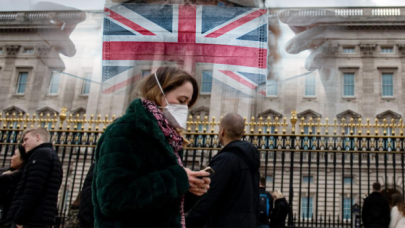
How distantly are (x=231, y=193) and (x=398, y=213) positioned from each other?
5.03 meters

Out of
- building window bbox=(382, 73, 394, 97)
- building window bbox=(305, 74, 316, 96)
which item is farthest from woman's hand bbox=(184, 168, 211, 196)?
building window bbox=(382, 73, 394, 97)

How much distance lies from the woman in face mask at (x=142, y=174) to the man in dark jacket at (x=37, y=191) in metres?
2.82

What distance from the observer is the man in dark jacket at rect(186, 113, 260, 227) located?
3.61 m

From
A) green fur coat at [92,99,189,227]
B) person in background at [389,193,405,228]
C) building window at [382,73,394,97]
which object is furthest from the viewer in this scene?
building window at [382,73,394,97]

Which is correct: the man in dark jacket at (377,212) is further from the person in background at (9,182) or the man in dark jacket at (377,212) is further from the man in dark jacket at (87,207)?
the person in background at (9,182)

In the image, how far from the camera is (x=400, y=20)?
20.8 meters

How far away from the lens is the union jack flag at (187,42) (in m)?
3.72

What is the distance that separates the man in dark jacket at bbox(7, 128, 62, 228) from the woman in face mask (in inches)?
111

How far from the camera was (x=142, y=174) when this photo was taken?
215 centimetres

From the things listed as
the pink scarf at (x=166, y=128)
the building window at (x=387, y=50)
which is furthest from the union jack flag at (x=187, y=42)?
the building window at (x=387, y=50)

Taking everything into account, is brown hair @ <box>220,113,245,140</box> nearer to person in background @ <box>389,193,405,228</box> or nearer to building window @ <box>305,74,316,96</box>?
person in background @ <box>389,193,405,228</box>

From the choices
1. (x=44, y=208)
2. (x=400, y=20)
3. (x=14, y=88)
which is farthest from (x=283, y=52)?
(x=14, y=88)

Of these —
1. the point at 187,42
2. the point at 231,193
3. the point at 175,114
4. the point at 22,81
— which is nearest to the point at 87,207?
the point at 231,193

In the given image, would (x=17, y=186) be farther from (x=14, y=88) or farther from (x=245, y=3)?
(x=14, y=88)
